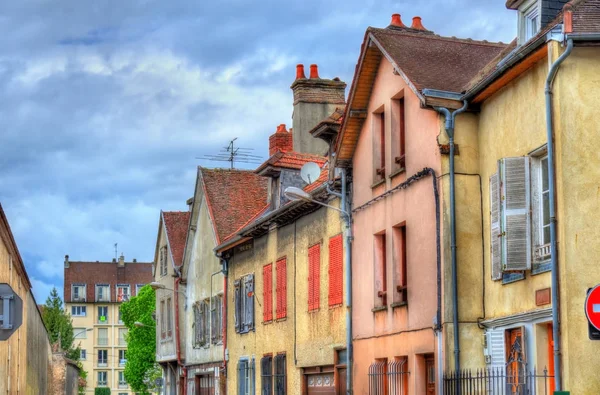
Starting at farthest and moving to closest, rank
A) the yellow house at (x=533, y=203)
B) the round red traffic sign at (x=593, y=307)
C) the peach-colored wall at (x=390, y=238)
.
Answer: the peach-colored wall at (x=390, y=238) → the yellow house at (x=533, y=203) → the round red traffic sign at (x=593, y=307)

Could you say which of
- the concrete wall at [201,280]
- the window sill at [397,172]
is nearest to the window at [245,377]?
the concrete wall at [201,280]

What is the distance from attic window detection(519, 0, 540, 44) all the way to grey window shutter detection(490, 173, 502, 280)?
2.24m

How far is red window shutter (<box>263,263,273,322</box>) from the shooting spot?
1244 inches

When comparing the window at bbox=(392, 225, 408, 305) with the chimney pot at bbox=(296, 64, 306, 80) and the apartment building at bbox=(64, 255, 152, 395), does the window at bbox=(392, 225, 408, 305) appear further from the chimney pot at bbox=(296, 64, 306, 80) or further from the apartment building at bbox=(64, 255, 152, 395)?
the apartment building at bbox=(64, 255, 152, 395)

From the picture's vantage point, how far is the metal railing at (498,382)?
53.2ft

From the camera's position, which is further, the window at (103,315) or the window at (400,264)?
the window at (103,315)

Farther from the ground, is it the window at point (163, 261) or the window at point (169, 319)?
the window at point (163, 261)

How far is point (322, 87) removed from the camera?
35.0 m

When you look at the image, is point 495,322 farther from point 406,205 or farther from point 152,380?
point 152,380

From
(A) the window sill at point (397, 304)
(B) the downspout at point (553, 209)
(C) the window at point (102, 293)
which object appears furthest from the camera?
(C) the window at point (102, 293)

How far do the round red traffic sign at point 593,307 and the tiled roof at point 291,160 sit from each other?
880 inches

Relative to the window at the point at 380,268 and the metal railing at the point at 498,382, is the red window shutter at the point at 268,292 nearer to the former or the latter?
the window at the point at 380,268

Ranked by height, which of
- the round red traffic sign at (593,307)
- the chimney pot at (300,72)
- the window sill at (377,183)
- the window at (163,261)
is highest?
the chimney pot at (300,72)

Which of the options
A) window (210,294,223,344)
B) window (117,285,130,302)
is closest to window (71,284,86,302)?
window (117,285,130,302)
